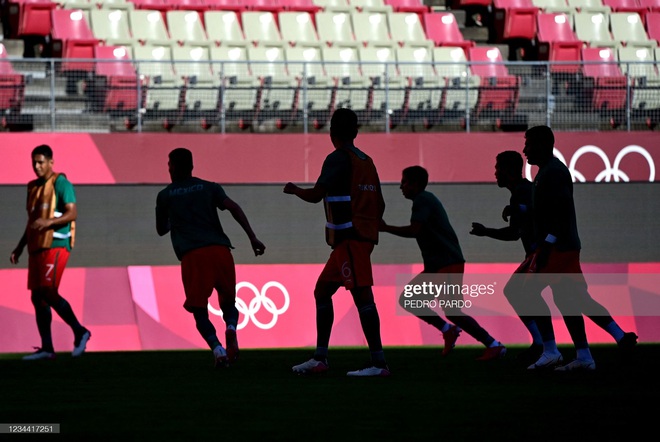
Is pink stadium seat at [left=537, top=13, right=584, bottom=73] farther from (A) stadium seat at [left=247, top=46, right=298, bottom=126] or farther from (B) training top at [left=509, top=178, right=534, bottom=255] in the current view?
(B) training top at [left=509, top=178, right=534, bottom=255]

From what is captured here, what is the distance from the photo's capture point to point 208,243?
31.8ft

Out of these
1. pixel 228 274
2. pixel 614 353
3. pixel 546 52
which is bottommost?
pixel 614 353

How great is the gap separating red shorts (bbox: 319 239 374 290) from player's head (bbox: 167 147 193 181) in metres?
1.85

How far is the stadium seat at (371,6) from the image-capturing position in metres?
20.2

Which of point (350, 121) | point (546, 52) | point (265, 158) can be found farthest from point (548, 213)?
point (546, 52)

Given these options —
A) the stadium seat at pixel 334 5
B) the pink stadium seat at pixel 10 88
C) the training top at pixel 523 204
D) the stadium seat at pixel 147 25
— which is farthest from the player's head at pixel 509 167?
the stadium seat at pixel 334 5

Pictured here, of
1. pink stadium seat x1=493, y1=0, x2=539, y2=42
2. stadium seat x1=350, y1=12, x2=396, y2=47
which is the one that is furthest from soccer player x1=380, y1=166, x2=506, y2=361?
pink stadium seat x1=493, y1=0, x2=539, y2=42

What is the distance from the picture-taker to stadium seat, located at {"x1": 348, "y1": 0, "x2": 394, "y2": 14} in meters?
20.2

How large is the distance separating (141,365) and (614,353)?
15.9ft

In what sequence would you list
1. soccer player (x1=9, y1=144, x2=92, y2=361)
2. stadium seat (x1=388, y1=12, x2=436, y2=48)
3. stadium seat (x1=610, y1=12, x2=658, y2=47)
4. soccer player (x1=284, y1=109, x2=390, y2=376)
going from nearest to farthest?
soccer player (x1=284, y1=109, x2=390, y2=376)
soccer player (x1=9, y1=144, x2=92, y2=361)
stadium seat (x1=388, y1=12, x2=436, y2=48)
stadium seat (x1=610, y1=12, x2=658, y2=47)

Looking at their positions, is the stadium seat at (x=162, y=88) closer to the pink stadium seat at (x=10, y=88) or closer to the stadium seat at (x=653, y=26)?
the pink stadium seat at (x=10, y=88)

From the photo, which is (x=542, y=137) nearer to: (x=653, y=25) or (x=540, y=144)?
(x=540, y=144)

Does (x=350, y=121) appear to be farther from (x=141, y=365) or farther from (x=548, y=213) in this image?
(x=141, y=365)

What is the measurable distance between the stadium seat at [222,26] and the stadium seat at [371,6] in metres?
2.23
